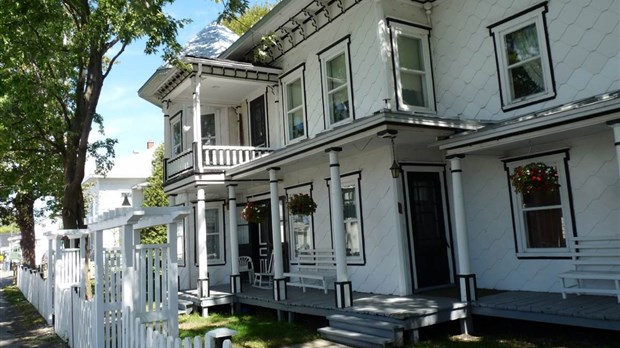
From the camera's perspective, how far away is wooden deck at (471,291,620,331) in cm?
659

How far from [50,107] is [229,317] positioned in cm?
723

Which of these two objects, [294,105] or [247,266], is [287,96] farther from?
[247,266]

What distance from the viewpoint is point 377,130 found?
8195 millimetres

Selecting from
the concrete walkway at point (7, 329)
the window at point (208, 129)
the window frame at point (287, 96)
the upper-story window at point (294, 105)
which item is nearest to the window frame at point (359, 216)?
the window frame at point (287, 96)

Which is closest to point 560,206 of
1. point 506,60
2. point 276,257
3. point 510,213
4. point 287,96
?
point 510,213

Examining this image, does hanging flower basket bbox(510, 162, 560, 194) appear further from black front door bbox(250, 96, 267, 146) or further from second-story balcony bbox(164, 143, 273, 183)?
black front door bbox(250, 96, 267, 146)

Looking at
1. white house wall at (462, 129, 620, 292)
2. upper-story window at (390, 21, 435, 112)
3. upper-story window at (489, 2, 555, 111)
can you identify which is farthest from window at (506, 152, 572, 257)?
upper-story window at (390, 21, 435, 112)

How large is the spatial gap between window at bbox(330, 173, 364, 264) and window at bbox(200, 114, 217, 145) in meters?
5.84

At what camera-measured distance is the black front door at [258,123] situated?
1465 centimetres

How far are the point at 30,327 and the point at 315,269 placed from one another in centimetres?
692

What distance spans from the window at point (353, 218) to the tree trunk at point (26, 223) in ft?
65.9

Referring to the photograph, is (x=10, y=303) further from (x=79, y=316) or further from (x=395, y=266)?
(x=395, y=266)

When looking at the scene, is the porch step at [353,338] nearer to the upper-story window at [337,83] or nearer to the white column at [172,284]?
the white column at [172,284]

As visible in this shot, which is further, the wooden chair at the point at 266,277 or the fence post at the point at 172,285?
the wooden chair at the point at 266,277
